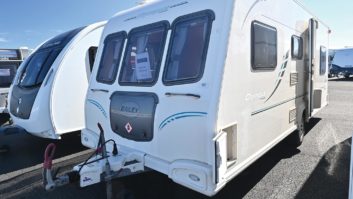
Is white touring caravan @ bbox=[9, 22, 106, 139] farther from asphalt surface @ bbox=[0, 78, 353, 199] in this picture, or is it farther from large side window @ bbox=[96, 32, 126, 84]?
large side window @ bbox=[96, 32, 126, 84]

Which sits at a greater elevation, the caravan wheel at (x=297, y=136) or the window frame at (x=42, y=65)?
the window frame at (x=42, y=65)

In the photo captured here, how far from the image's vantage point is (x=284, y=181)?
4.33 metres

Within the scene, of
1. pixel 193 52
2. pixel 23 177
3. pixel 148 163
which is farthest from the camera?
pixel 23 177

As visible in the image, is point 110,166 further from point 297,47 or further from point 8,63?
point 8,63

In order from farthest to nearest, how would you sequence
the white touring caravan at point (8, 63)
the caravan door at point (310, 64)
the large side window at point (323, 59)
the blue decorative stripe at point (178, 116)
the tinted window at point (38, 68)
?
the white touring caravan at point (8, 63) → the large side window at point (323, 59) → the caravan door at point (310, 64) → the tinted window at point (38, 68) → the blue decorative stripe at point (178, 116)

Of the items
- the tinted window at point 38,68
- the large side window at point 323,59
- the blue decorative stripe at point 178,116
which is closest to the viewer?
the blue decorative stripe at point 178,116

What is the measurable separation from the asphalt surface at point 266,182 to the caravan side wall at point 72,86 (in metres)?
0.70

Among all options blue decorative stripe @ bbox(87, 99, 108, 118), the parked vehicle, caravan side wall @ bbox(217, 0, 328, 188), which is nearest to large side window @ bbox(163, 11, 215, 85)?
caravan side wall @ bbox(217, 0, 328, 188)

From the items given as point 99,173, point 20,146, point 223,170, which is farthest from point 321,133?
point 20,146

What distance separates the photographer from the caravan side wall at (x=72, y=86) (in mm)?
5367

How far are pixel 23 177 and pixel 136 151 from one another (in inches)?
91.0

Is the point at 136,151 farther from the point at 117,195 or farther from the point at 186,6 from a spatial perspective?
the point at 186,6

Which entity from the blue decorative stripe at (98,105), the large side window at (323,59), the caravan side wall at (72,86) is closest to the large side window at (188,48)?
the blue decorative stripe at (98,105)

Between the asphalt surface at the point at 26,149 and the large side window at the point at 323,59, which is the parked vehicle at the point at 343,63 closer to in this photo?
the large side window at the point at 323,59
